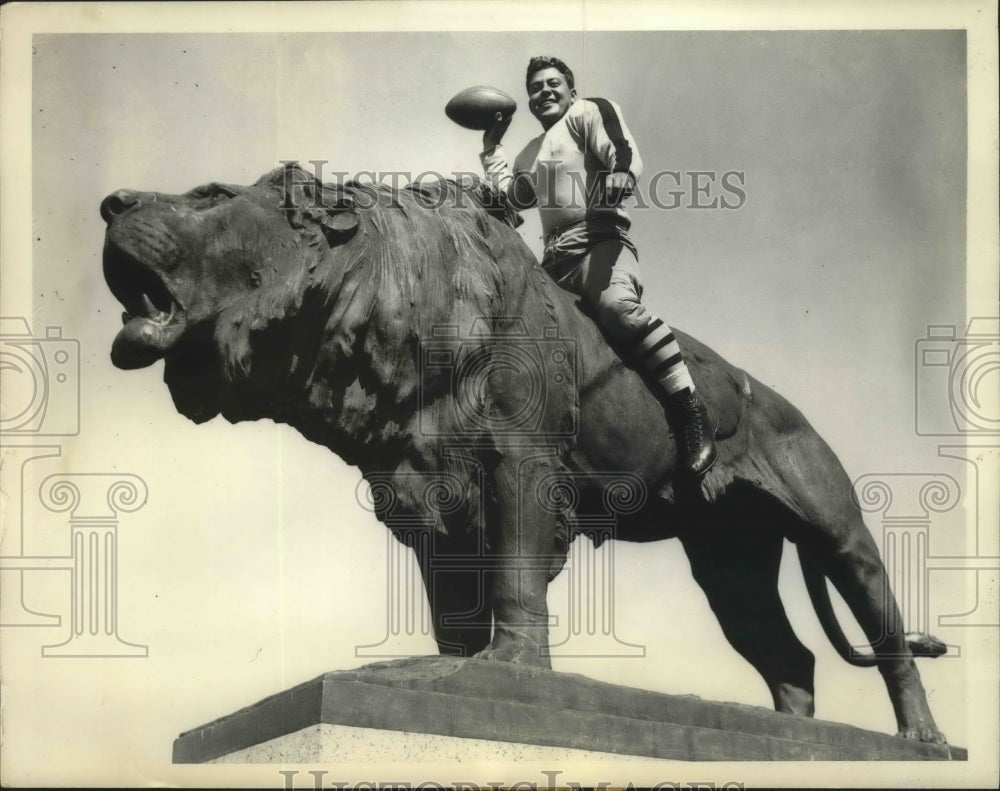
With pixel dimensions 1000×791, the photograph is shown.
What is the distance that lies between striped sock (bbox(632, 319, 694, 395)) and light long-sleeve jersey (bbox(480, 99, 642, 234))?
2.50 feet

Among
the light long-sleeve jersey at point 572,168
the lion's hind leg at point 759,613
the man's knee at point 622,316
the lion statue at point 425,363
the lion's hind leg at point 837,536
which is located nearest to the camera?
the lion statue at point 425,363

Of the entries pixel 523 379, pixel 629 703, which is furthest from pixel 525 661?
pixel 523 379

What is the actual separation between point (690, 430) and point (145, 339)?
3374 mm

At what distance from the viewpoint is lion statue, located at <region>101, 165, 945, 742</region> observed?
13852 millimetres

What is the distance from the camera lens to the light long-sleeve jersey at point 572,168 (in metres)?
15.1

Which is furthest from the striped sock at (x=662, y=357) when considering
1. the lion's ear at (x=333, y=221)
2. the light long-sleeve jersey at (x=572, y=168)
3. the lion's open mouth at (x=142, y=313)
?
the lion's open mouth at (x=142, y=313)

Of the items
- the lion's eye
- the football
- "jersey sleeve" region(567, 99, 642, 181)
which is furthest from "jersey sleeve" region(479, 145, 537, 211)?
the lion's eye

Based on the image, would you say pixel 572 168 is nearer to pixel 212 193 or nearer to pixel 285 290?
pixel 285 290

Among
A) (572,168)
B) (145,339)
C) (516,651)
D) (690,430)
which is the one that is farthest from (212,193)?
(690,430)

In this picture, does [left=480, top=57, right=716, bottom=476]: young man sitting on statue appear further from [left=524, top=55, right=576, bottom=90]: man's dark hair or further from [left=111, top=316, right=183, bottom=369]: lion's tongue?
[left=111, top=316, right=183, bottom=369]: lion's tongue

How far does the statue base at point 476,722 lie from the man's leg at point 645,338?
5.81ft

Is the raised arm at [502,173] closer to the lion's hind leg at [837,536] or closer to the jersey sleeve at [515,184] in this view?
the jersey sleeve at [515,184]

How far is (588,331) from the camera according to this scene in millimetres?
14891

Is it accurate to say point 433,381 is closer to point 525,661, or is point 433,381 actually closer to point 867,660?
point 525,661
